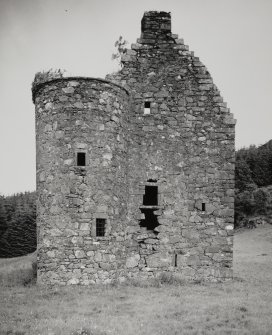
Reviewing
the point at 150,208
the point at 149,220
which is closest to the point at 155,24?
the point at 150,208

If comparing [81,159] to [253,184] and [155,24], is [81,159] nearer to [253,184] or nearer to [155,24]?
[155,24]

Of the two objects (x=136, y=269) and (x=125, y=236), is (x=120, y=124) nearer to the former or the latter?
(x=125, y=236)

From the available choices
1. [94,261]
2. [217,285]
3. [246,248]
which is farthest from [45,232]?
[246,248]

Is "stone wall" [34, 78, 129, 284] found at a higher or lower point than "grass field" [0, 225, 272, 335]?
higher

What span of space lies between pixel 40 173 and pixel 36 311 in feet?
17.1

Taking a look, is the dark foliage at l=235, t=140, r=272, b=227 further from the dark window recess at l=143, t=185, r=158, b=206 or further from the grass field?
the grass field

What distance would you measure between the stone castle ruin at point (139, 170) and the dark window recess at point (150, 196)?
40 millimetres

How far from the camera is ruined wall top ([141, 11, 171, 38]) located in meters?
15.3

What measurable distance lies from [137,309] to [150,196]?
576cm

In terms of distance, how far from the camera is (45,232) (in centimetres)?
1323

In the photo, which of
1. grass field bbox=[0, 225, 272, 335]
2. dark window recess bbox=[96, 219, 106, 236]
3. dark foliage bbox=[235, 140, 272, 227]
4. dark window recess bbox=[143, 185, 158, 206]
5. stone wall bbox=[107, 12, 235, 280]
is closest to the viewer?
grass field bbox=[0, 225, 272, 335]

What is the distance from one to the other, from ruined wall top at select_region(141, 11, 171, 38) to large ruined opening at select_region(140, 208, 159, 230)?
21.2 feet

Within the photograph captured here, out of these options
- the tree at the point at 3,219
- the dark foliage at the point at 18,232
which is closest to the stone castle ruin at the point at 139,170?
the dark foliage at the point at 18,232

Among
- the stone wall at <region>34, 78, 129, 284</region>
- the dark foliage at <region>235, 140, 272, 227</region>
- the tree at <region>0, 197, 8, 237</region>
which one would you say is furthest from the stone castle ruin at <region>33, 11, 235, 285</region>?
the tree at <region>0, 197, 8, 237</region>
